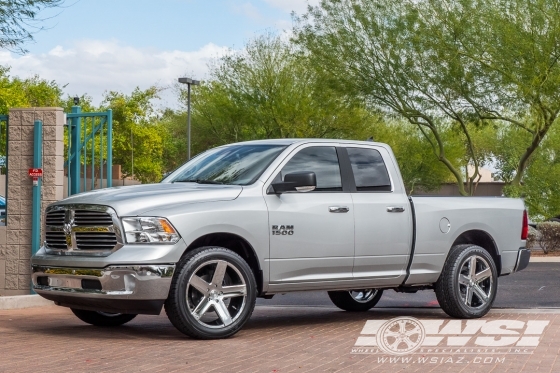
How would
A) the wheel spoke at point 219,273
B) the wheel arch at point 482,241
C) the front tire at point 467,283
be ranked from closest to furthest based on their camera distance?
the wheel spoke at point 219,273
the front tire at point 467,283
the wheel arch at point 482,241

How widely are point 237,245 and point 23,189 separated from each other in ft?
17.9

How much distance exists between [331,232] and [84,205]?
2566 mm

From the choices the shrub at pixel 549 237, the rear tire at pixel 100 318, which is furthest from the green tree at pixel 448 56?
the rear tire at pixel 100 318

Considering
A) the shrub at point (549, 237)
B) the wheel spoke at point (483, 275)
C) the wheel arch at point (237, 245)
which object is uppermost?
the wheel arch at point (237, 245)

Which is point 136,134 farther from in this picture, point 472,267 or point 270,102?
point 472,267

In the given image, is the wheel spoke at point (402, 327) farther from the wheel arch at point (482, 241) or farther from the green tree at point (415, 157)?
the green tree at point (415, 157)

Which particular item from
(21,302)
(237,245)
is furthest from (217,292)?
(21,302)

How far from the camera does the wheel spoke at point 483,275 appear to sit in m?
12.0

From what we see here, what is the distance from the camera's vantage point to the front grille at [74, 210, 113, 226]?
9.62 meters

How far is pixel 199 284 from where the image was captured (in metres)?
9.67

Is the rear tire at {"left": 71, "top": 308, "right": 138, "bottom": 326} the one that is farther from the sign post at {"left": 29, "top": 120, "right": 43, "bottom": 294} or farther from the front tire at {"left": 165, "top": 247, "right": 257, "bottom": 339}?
the sign post at {"left": 29, "top": 120, "right": 43, "bottom": 294}

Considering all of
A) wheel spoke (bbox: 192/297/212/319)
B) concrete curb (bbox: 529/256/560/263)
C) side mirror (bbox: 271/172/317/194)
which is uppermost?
side mirror (bbox: 271/172/317/194)
